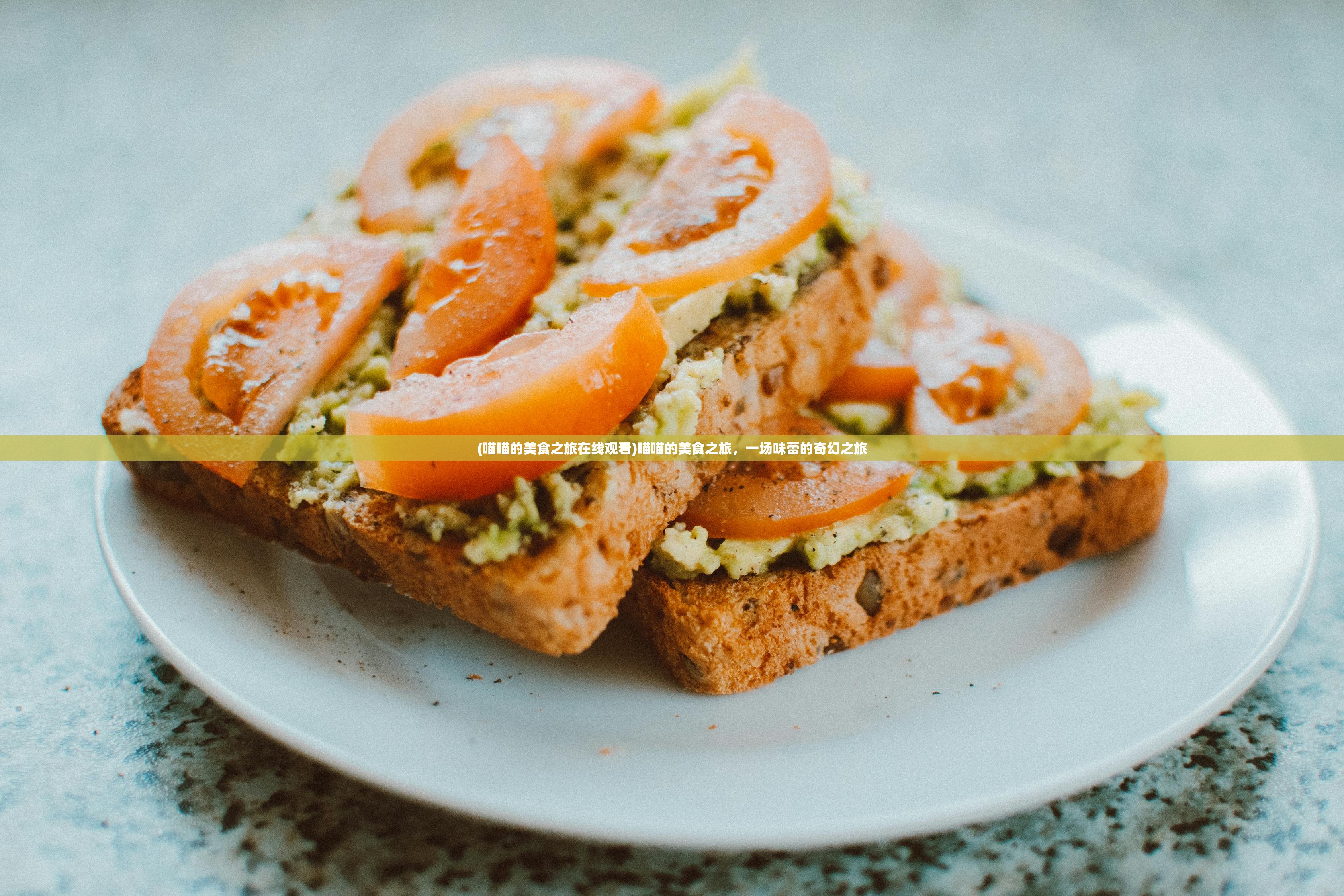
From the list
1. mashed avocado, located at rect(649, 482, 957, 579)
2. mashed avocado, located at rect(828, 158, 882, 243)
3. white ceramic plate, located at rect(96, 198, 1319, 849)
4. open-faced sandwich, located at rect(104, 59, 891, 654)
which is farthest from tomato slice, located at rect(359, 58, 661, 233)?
mashed avocado, located at rect(649, 482, 957, 579)

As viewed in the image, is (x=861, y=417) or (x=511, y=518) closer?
(x=511, y=518)

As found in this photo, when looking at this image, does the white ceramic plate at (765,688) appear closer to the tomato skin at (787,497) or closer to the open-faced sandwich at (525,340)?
the open-faced sandwich at (525,340)

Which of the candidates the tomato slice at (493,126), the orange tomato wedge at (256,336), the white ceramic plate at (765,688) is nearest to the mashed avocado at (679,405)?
the white ceramic plate at (765,688)

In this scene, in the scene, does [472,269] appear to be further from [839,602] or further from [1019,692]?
[1019,692]

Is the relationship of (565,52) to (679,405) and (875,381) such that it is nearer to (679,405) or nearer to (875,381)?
(875,381)

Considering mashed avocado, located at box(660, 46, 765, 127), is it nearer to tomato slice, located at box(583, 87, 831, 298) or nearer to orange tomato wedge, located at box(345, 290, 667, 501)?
tomato slice, located at box(583, 87, 831, 298)

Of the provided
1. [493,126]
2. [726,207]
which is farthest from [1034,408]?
[493,126]
